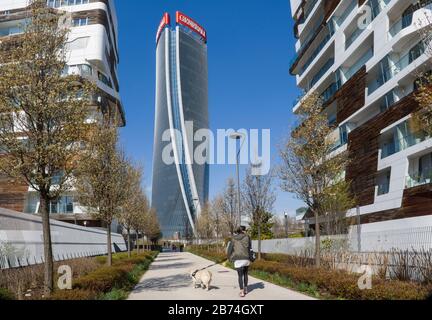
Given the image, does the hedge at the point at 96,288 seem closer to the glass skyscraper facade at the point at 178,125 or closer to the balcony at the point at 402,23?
the balcony at the point at 402,23

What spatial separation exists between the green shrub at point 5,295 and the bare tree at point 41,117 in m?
0.71

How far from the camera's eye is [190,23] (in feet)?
523

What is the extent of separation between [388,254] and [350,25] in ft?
82.9

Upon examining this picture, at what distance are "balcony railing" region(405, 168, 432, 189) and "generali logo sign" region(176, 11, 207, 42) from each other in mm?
143974

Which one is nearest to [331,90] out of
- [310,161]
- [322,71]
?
[322,71]

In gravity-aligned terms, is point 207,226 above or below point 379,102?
below

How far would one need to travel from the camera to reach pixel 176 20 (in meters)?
157

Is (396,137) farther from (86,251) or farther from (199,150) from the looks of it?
(199,150)

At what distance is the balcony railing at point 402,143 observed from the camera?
23.8 metres

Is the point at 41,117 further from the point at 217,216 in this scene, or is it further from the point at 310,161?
the point at 217,216

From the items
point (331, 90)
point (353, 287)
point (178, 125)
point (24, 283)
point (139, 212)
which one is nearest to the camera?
point (353, 287)

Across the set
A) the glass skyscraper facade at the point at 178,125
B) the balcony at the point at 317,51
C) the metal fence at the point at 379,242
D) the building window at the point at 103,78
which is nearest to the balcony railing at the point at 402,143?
the metal fence at the point at 379,242

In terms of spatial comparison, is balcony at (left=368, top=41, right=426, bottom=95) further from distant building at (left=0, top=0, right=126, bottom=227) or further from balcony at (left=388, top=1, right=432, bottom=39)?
distant building at (left=0, top=0, right=126, bottom=227)

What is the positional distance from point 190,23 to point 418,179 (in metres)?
147
